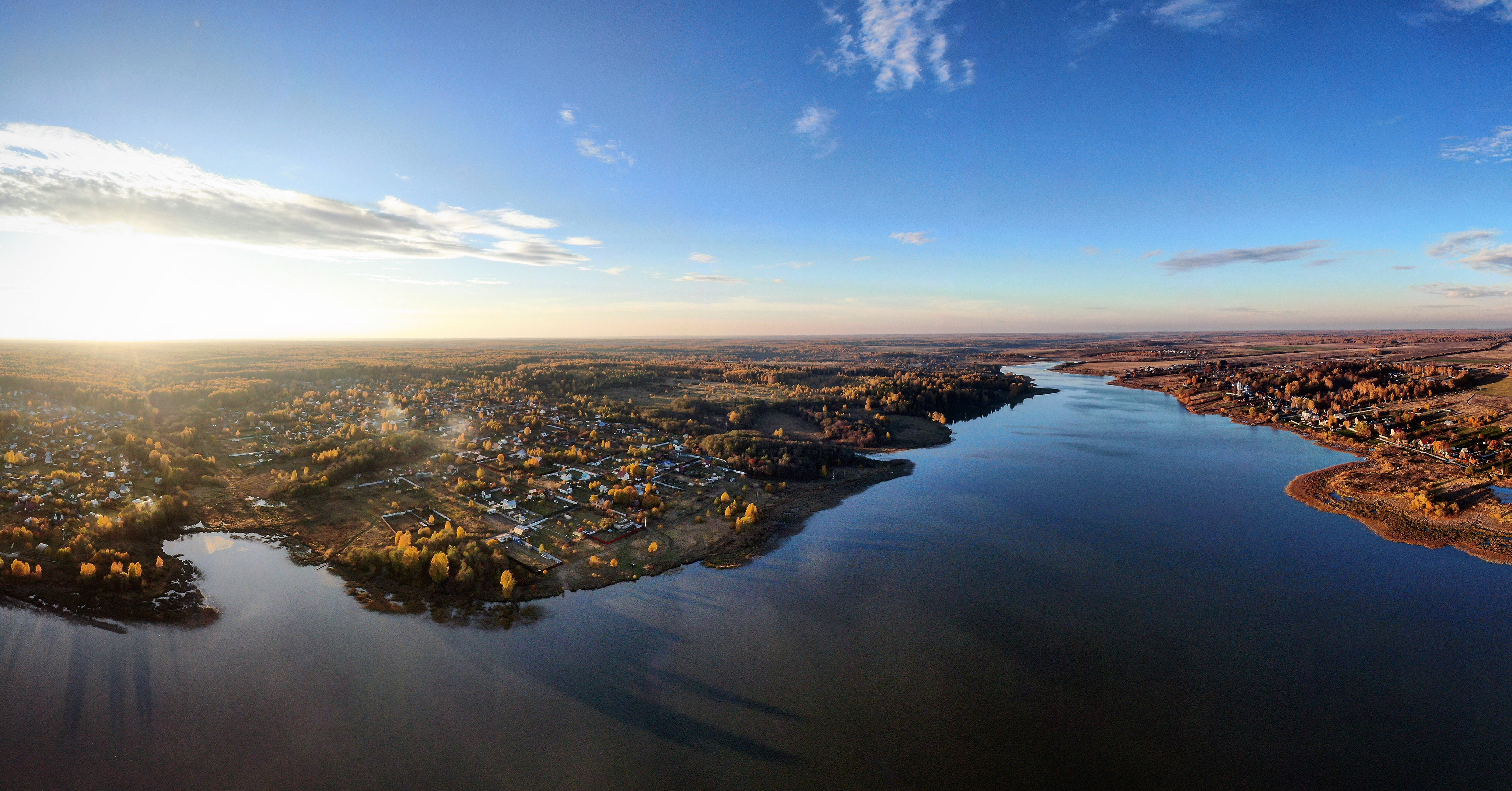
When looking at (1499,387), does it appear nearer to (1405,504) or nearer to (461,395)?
(1405,504)

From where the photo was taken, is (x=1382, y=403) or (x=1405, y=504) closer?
(x=1405, y=504)

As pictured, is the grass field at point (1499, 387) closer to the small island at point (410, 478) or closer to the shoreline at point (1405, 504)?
the shoreline at point (1405, 504)

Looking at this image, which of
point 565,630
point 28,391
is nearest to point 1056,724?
point 565,630

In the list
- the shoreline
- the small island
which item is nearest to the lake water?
the small island

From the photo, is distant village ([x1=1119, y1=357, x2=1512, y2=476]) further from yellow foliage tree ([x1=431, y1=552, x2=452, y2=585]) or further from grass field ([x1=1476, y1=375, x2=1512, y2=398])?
yellow foliage tree ([x1=431, y1=552, x2=452, y2=585])

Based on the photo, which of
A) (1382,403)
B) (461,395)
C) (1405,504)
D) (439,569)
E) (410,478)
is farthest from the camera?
(461,395)

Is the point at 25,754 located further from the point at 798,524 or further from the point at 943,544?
the point at 943,544

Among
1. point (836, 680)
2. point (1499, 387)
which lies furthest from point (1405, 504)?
point (1499, 387)

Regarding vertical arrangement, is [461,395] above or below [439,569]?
above
